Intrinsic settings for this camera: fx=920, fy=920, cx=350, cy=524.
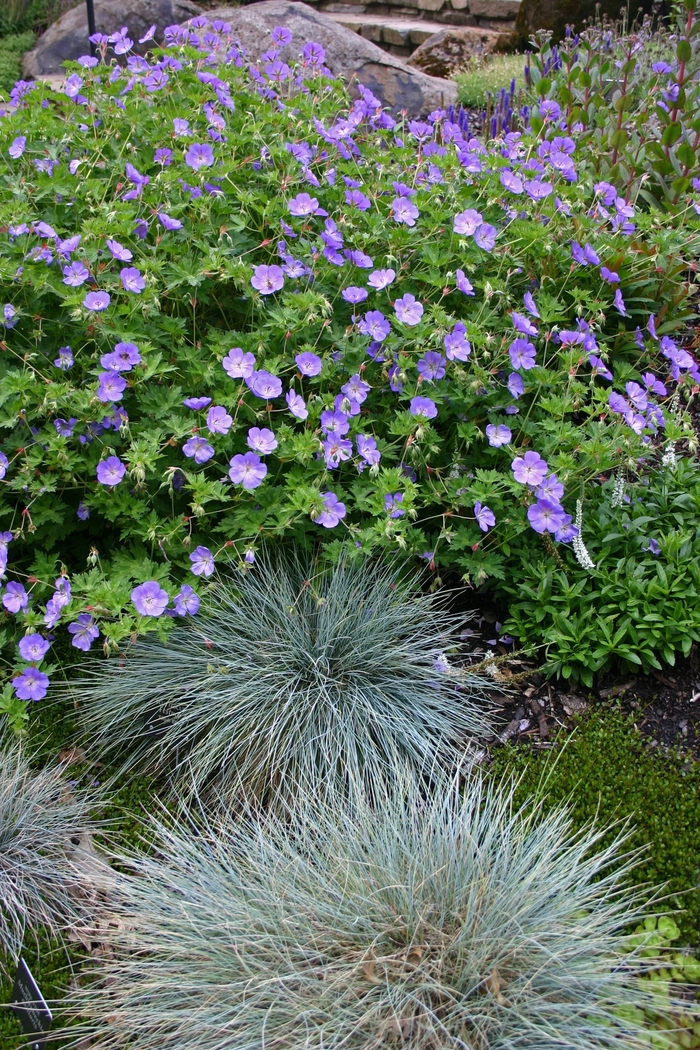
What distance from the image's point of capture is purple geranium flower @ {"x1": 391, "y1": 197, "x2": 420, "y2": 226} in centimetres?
291

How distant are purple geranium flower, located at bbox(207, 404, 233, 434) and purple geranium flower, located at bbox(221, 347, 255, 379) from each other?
12 cm

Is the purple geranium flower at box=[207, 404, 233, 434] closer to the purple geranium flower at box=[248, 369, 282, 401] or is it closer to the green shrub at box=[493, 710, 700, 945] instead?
the purple geranium flower at box=[248, 369, 282, 401]

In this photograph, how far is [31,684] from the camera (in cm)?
238

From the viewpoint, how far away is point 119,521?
257cm

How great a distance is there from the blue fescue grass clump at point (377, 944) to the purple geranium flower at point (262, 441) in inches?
36.7

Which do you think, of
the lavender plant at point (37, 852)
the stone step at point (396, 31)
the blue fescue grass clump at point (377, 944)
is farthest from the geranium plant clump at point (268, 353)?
the stone step at point (396, 31)

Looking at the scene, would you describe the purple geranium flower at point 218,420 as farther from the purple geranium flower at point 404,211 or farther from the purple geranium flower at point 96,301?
the purple geranium flower at point 404,211

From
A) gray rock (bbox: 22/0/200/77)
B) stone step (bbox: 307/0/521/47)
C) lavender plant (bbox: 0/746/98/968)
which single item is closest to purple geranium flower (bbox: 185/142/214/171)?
lavender plant (bbox: 0/746/98/968)

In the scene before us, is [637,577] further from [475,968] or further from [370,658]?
[475,968]

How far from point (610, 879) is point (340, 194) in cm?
218

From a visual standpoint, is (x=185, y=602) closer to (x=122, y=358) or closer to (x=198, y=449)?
(x=198, y=449)

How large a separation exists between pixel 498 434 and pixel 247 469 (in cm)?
78

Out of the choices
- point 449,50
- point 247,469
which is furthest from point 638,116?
point 449,50

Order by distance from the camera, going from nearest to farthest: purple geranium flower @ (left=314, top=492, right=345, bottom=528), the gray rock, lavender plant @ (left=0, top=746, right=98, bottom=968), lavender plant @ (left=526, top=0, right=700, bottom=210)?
lavender plant @ (left=0, top=746, right=98, bottom=968) → purple geranium flower @ (left=314, top=492, right=345, bottom=528) → lavender plant @ (left=526, top=0, right=700, bottom=210) → the gray rock
